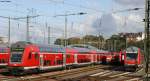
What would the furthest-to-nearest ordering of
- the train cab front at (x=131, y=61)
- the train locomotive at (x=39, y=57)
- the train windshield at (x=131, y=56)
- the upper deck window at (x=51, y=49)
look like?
1. the train windshield at (x=131, y=56)
2. the train cab front at (x=131, y=61)
3. the upper deck window at (x=51, y=49)
4. the train locomotive at (x=39, y=57)

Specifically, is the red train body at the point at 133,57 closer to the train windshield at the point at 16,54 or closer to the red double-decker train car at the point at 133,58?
the red double-decker train car at the point at 133,58

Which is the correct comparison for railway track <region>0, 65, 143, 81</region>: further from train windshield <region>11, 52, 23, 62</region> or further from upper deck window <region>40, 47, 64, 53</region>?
upper deck window <region>40, 47, 64, 53</region>

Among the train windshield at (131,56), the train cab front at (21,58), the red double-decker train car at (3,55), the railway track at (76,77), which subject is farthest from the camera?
the train windshield at (131,56)

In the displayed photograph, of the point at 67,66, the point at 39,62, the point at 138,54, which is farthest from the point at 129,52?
the point at 39,62

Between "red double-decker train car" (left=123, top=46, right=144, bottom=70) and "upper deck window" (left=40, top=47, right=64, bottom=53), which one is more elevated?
"upper deck window" (left=40, top=47, right=64, bottom=53)

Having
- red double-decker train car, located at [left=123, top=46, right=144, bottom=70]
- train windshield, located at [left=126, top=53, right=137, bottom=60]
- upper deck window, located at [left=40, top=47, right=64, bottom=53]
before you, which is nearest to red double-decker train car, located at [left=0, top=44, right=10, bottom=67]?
upper deck window, located at [left=40, top=47, right=64, bottom=53]

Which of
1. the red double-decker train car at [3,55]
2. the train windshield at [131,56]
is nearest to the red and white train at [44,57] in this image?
the train windshield at [131,56]

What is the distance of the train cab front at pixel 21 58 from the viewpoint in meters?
39.6

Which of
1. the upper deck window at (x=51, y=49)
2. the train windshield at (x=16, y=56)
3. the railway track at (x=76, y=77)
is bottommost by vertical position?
the railway track at (x=76, y=77)

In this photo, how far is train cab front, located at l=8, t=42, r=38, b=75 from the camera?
130 ft

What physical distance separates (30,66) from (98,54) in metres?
35.8

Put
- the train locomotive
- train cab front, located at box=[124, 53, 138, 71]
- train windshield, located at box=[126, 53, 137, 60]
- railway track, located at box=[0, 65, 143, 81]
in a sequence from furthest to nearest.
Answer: train windshield, located at box=[126, 53, 137, 60], train cab front, located at box=[124, 53, 138, 71], the train locomotive, railway track, located at box=[0, 65, 143, 81]

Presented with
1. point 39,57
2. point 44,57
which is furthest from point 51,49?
point 39,57

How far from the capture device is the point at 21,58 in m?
39.7
